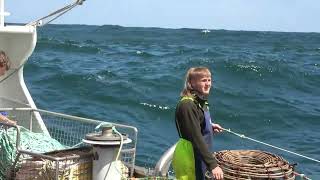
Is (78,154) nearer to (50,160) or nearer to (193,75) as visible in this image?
(50,160)

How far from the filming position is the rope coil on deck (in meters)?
4.82

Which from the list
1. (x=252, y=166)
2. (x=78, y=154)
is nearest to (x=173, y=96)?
(x=78, y=154)

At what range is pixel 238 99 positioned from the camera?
20453mm

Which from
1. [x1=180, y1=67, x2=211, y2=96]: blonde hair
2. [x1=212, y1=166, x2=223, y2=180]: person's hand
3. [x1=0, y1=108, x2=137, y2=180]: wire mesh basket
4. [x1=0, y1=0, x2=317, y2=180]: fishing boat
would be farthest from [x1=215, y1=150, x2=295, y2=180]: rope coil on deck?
[x1=0, y1=108, x2=137, y2=180]: wire mesh basket

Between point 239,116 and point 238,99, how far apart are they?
2778 mm

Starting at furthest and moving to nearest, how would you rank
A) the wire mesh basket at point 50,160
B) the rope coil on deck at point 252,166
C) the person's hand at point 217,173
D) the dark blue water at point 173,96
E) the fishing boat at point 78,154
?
Answer: the dark blue water at point 173,96, the wire mesh basket at point 50,160, the fishing boat at point 78,154, the rope coil on deck at point 252,166, the person's hand at point 217,173

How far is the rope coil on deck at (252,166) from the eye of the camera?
15.8 ft

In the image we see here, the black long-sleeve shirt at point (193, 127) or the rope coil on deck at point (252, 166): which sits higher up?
the black long-sleeve shirt at point (193, 127)

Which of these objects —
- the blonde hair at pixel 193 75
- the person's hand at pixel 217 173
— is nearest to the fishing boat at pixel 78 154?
the person's hand at pixel 217 173

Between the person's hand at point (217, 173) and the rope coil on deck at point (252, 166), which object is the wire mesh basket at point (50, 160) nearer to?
the rope coil on deck at point (252, 166)

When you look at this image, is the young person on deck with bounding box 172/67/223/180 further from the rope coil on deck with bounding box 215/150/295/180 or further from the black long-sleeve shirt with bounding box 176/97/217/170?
the rope coil on deck with bounding box 215/150/295/180

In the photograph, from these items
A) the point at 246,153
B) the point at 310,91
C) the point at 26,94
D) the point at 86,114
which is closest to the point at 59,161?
the point at 246,153

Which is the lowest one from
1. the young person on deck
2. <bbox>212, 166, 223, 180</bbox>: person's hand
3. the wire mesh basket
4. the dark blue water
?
the dark blue water

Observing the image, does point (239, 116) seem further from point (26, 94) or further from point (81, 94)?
point (26, 94)
